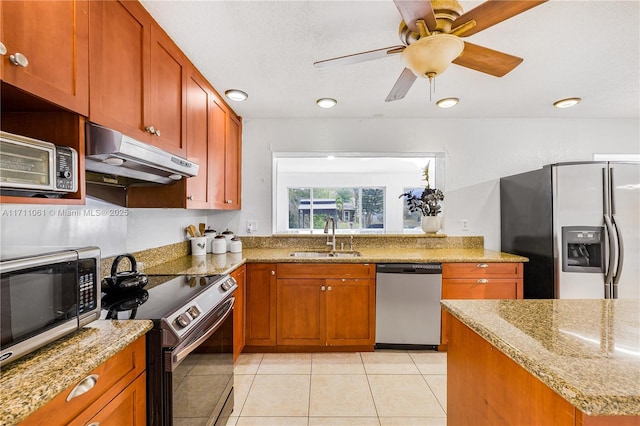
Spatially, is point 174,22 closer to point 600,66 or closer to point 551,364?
point 551,364

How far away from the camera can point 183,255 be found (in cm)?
266

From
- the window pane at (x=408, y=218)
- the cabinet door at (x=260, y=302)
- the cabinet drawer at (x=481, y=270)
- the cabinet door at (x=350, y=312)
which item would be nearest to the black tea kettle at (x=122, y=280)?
the cabinet door at (x=260, y=302)

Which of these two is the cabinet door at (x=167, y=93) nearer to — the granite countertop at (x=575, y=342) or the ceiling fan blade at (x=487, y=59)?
the ceiling fan blade at (x=487, y=59)

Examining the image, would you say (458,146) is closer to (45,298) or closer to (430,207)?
(430,207)

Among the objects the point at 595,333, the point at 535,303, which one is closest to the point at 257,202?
the point at 535,303

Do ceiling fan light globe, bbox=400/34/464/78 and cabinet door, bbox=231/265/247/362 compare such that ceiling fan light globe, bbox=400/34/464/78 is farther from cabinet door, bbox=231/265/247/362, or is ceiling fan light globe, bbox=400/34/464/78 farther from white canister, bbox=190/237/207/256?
white canister, bbox=190/237/207/256

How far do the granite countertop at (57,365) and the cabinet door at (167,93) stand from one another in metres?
0.97

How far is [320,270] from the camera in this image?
8.46ft

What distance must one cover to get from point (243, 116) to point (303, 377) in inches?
101

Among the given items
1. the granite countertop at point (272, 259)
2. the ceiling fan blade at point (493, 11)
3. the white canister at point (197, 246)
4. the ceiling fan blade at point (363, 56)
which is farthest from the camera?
the white canister at point (197, 246)

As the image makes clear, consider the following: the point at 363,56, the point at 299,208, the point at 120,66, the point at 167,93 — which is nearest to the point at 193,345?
the point at 120,66

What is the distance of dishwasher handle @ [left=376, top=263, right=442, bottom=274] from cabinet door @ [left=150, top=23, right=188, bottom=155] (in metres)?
1.85

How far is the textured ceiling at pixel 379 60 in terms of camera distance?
148 cm

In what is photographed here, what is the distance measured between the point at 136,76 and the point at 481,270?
113 inches
